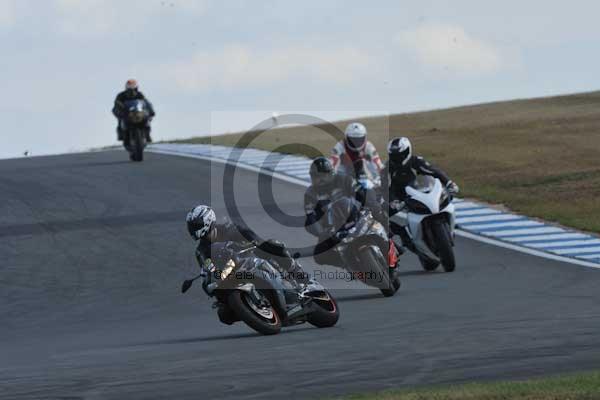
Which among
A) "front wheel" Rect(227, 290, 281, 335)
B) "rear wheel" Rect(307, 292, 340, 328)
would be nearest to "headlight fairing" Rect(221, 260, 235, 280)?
"front wheel" Rect(227, 290, 281, 335)

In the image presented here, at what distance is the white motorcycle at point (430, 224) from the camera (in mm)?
16188

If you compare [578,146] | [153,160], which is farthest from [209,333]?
[578,146]

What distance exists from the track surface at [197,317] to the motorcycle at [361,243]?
32 cm

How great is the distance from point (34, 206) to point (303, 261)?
719 cm

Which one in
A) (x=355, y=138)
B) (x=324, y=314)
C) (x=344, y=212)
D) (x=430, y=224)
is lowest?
(x=324, y=314)

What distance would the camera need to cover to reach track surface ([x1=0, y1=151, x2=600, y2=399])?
8938 millimetres

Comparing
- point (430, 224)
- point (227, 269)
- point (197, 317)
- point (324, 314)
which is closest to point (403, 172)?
point (430, 224)

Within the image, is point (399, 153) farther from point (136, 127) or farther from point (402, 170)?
point (136, 127)

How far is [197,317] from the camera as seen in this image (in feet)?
47.8

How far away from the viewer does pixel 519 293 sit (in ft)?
46.0

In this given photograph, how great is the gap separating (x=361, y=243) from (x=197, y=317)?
2.07 m

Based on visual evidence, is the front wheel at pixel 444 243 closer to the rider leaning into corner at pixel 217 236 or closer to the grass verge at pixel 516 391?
the rider leaning into corner at pixel 217 236

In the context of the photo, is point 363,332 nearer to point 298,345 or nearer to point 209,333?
point 298,345

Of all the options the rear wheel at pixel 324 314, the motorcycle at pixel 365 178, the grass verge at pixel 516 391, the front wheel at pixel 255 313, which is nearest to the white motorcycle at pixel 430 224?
the motorcycle at pixel 365 178
